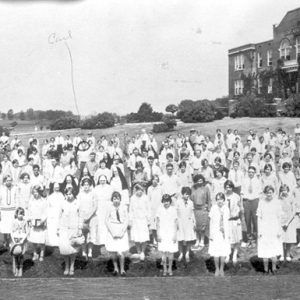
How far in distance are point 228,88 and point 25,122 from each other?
20724 millimetres

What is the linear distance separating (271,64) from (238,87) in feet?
15.4

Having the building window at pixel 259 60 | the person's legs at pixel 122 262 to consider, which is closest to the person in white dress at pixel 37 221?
the person's legs at pixel 122 262

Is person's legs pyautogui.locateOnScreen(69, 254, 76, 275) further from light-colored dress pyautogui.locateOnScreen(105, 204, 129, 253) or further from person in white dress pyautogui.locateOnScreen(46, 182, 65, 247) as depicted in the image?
light-colored dress pyautogui.locateOnScreen(105, 204, 129, 253)

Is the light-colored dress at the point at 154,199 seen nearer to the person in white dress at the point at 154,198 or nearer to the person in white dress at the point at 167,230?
the person in white dress at the point at 154,198

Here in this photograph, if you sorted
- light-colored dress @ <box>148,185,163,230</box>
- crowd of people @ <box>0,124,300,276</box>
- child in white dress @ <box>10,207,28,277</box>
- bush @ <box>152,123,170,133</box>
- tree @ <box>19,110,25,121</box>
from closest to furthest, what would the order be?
child in white dress @ <box>10,207,28,277</box> → crowd of people @ <box>0,124,300,276</box> → light-colored dress @ <box>148,185,163,230</box> → bush @ <box>152,123,170,133</box> → tree @ <box>19,110,25,121</box>

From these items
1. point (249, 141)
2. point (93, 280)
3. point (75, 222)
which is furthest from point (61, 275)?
point (249, 141)

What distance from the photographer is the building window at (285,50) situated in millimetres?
45088

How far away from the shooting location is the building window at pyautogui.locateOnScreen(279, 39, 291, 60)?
45.1 meters

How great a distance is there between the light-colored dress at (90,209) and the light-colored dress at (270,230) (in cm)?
336

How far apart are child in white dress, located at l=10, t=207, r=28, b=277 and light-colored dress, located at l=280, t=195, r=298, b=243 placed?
5.20 metres

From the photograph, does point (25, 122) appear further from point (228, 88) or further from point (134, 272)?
point (134, 272)

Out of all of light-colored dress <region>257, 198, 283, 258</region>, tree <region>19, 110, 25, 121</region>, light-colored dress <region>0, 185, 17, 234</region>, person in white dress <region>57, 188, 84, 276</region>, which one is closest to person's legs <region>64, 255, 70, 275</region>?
person in white dress <region>57, 188, 84, 276</region>

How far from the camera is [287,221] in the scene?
10.7 meters

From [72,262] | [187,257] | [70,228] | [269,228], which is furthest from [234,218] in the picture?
[72,262]
